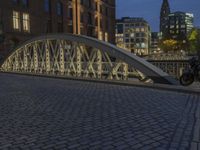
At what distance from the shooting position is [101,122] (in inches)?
288

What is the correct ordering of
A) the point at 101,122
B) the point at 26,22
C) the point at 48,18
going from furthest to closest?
the point at 48,18 < the point at 26,22 < the point at 101,122

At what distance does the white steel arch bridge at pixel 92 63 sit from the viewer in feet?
49.2

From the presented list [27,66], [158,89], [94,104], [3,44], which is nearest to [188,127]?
[94,104]

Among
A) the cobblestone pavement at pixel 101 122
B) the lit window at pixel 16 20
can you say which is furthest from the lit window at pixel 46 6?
the cobblestone pavement at pixel 101 122

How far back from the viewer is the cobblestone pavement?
5734 mm

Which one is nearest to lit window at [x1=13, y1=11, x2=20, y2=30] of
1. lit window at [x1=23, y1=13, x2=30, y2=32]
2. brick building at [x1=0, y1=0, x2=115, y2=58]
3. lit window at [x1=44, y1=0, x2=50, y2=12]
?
brick building at [x1=0, y1=0, x2=115, y2=58]

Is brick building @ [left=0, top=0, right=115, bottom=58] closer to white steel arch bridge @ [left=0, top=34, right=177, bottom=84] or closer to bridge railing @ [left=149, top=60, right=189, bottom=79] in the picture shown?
white steel arch bridge @ [left=0, top=34, right=177, bottom=84]

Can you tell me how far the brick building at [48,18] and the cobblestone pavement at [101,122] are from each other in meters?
32.1

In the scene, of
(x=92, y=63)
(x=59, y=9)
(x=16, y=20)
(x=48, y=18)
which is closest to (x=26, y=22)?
(x=16, y=20)

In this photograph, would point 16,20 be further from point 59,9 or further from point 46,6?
point 59,9

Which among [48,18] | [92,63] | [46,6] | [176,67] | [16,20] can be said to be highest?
[46,6]

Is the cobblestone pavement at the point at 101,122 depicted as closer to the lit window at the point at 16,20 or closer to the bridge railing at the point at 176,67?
the bridge railing at the point at 176,67

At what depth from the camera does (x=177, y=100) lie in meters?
10.3

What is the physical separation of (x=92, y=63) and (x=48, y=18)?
35595mm
